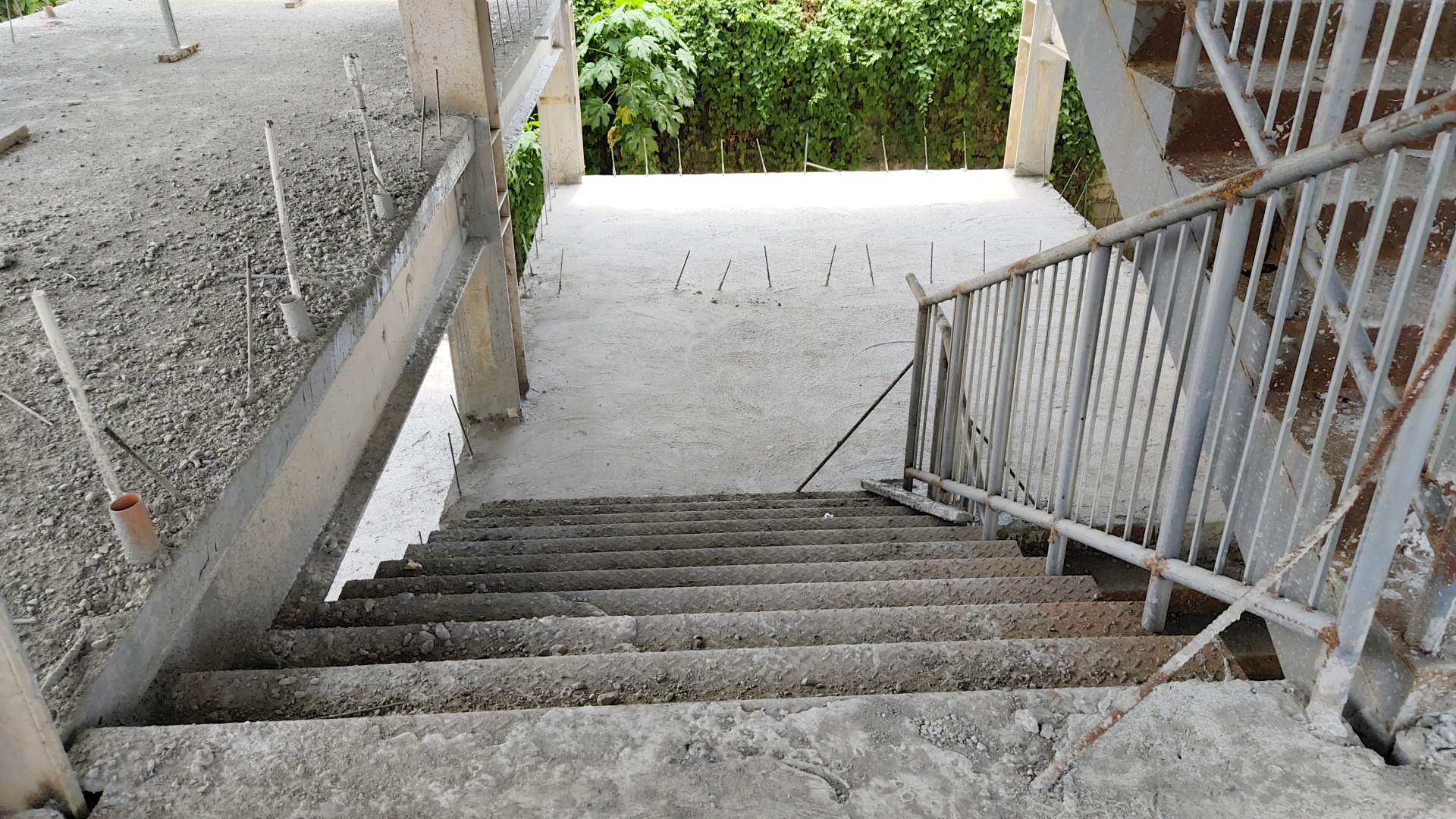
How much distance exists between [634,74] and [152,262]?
1011cm

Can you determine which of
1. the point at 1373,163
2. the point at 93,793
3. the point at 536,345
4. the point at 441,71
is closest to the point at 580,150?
the point at 536,345

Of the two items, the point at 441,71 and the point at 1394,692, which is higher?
the point at 441,71

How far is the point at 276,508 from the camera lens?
10.3 feet

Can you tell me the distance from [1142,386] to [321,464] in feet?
19.1

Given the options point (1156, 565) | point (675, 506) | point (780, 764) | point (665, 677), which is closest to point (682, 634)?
point (665, 677)

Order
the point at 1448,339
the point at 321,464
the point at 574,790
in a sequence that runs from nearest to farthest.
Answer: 1. the point at 1448,339
2. the point at 574,790
3. the point at 321,464

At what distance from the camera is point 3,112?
221 inches

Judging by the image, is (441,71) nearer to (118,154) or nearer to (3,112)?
(118,154)

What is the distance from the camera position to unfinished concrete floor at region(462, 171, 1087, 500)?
6.90 meters

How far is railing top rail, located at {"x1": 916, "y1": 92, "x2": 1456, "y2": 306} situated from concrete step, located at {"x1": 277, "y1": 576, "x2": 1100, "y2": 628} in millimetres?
992

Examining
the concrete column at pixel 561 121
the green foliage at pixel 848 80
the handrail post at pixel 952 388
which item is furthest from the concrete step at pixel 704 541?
the green foliage at pixel 848 80

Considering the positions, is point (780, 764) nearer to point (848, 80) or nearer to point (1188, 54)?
point (1188, 54)

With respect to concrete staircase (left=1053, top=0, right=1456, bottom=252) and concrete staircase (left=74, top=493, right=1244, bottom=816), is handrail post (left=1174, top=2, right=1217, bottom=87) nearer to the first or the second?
concrete staircase (left=1053, top=0, right=1456, bottom=252)

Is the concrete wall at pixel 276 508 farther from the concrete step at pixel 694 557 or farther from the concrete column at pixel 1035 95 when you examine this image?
the concrete column at pixel 1035 95
